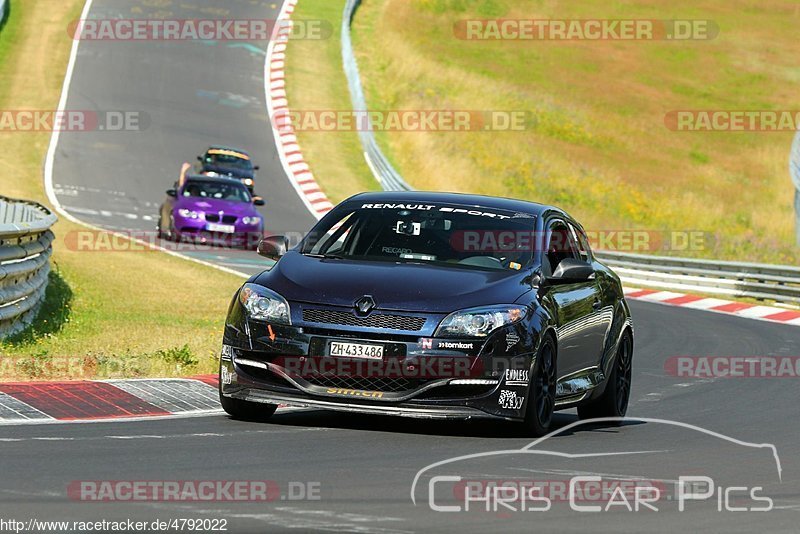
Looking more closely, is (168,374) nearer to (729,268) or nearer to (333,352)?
(333,352)

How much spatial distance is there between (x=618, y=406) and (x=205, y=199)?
1998 centimetres

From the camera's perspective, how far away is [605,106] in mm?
57969

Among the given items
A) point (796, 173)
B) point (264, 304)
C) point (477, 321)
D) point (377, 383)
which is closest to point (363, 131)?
point (796, 173)

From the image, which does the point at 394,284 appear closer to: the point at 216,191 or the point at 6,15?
the point at 216,191

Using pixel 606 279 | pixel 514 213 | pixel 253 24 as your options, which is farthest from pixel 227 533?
pixel 253 24

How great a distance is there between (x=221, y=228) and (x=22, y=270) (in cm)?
1558

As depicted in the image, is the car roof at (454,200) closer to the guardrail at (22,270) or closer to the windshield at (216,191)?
the guardrail at (22,270)

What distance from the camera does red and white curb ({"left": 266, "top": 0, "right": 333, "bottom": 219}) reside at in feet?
130

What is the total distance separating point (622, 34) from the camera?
71.4 metres

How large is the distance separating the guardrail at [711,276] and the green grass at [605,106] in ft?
27.0

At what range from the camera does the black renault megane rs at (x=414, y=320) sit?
9438 mm

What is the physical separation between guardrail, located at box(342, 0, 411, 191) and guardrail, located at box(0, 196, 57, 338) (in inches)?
871

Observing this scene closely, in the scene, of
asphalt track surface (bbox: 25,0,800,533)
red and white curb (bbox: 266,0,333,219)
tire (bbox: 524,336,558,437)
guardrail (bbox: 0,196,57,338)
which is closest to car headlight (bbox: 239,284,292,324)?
asphalt track surface (bbox: 25,0,800,533)

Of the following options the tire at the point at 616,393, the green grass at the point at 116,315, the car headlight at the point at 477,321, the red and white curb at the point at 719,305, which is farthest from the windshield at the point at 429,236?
the red and white curb at the point at 719,305
